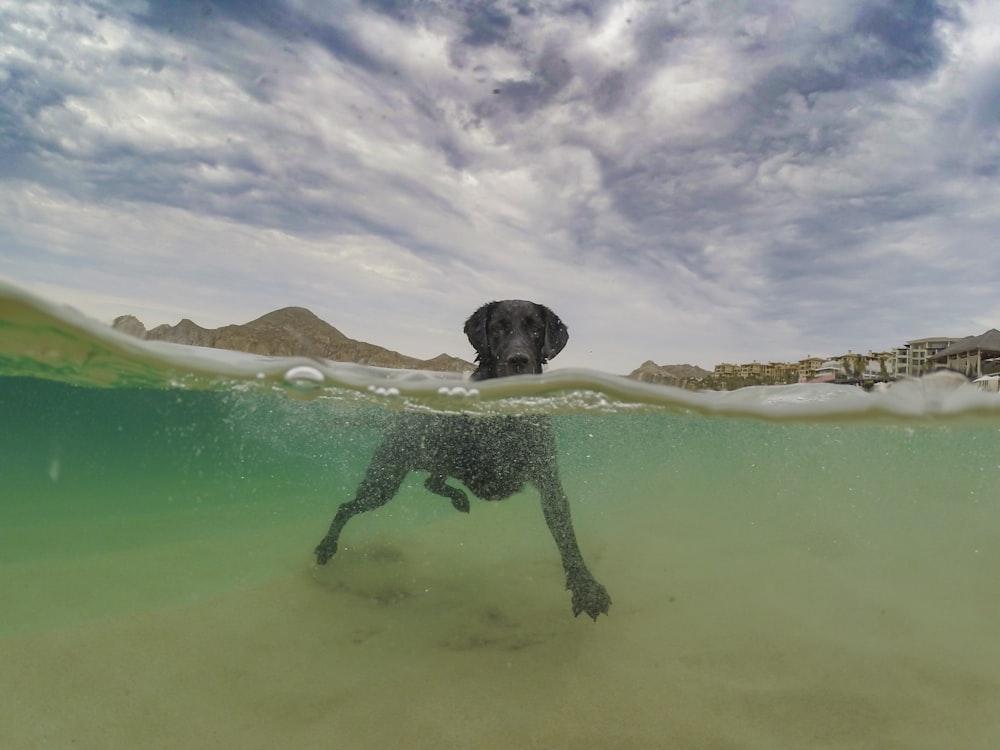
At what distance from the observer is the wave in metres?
6.35

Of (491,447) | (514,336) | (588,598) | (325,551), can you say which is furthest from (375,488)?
(588,598)

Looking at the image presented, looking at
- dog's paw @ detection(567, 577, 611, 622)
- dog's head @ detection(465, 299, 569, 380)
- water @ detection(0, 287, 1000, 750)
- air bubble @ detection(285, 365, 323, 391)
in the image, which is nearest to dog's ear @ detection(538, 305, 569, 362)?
dog's head @ detection(465, 299, 569, 380)

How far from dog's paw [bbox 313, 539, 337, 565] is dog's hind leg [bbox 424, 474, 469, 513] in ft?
3.84

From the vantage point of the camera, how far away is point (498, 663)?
4.02 metres

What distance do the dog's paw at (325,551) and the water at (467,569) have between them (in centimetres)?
12

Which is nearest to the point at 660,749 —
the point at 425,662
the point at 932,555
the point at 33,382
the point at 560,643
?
the point at 560,643

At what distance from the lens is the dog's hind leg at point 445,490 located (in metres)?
6.12

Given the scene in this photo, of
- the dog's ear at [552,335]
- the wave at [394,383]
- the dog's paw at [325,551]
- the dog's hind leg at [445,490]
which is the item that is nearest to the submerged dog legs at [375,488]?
the dog's paw at [325,551]

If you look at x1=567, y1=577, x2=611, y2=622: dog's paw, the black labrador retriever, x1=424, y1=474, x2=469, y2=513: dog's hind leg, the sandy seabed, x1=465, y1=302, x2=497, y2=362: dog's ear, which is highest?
x1=465, y1=302, x2=497, y2=362: dog's ear

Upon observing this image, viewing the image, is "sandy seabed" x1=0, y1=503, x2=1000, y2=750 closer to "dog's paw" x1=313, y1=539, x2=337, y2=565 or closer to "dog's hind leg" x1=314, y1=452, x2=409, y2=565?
"dog's paw" x1=313, y1=539, x2=337, y2=565

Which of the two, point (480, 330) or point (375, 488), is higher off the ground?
point (480, 330)

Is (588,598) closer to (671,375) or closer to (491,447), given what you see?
(491,447)

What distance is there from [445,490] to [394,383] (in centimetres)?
174

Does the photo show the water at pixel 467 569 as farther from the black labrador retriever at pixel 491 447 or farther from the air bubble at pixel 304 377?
the black labrador retriever at pixel 491 447
